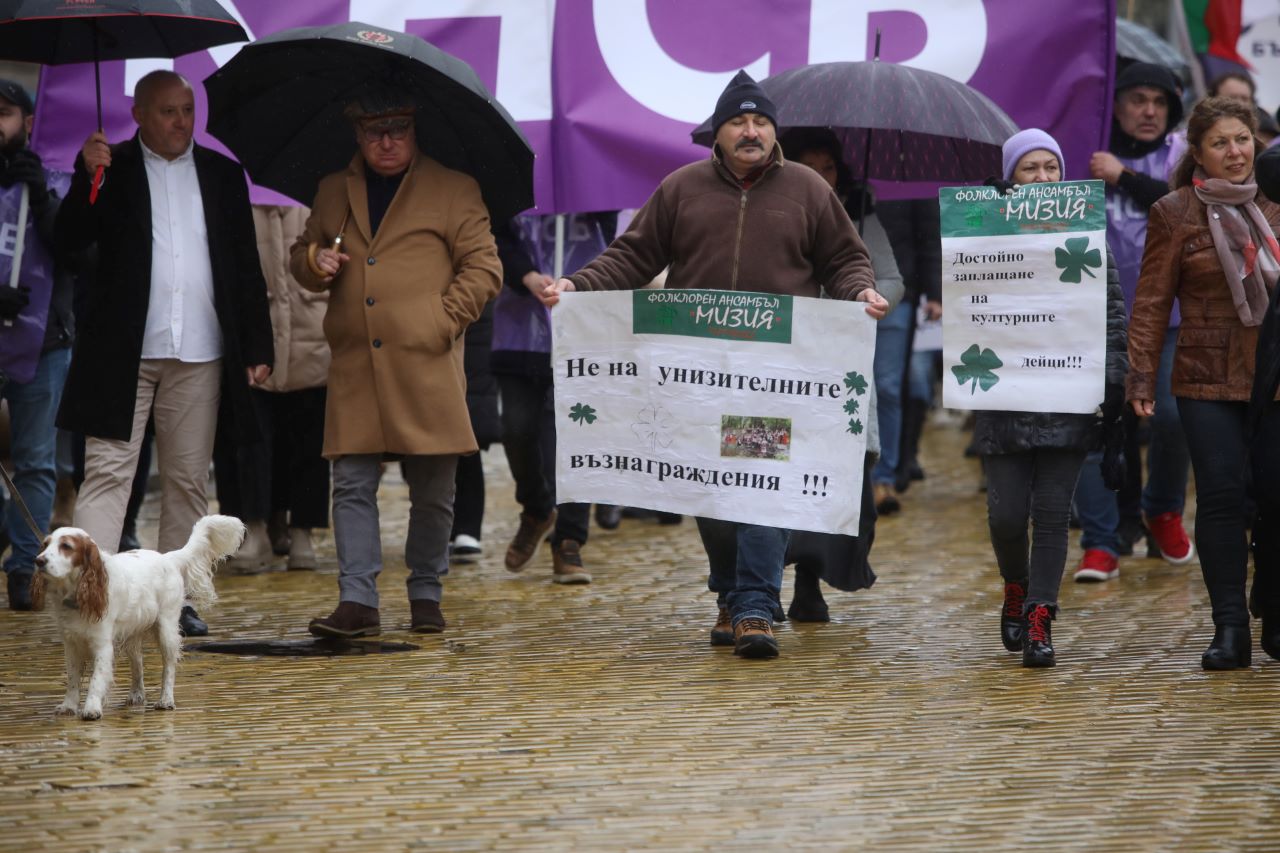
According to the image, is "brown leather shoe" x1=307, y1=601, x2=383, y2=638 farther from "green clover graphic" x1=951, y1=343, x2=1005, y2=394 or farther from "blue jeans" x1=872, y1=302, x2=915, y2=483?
"blue jeans" x1=872, y1=302, x2=915, y2=483

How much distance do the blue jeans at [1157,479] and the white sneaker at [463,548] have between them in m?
3.19

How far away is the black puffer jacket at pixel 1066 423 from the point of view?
717 cm

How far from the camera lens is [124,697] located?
6582mm

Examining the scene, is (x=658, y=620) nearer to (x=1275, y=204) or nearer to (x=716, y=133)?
(x=716, y=133)

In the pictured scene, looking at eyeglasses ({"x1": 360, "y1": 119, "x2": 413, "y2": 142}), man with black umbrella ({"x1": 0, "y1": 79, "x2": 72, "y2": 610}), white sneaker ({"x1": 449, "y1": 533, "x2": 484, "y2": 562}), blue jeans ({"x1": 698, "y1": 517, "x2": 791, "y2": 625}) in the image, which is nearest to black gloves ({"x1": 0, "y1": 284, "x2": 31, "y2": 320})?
man with black umbrella ({"x1": 0, "y1": 79, "x2": 72, "y2": 610})

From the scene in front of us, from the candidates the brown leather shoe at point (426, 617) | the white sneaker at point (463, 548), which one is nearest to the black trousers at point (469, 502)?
the white sneaker at point (463, 548)

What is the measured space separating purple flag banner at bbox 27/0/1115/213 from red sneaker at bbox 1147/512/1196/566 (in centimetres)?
195

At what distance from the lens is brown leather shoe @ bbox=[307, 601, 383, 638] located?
745 centimetres

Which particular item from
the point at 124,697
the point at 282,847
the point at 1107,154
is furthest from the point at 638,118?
the point at 282,847

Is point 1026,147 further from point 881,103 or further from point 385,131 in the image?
point 385,131

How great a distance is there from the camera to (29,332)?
27.5 feet

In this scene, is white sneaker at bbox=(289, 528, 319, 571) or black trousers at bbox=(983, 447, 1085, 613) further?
white sneaker at bbox=(289, 528, 319, 571)

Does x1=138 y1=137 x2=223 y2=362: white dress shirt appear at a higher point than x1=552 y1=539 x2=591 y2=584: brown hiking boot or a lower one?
higher

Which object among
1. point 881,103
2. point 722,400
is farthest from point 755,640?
point 881,103
